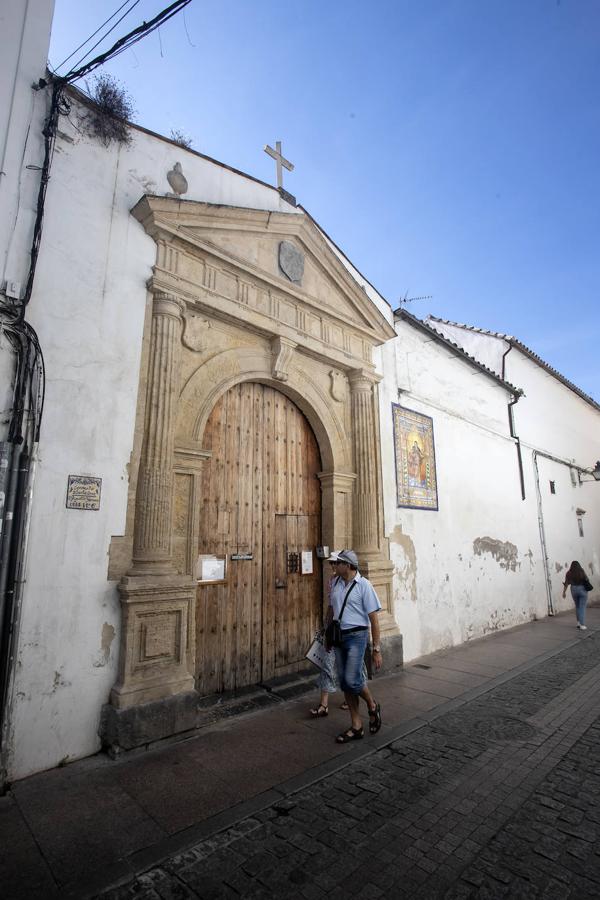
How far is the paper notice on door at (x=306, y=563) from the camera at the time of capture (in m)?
5.65

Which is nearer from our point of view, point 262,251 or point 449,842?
point 449,842

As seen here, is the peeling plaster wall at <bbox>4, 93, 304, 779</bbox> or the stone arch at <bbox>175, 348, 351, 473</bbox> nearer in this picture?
the peeling plaster wall at <bbox>4, 93, 304, 779</bbox>

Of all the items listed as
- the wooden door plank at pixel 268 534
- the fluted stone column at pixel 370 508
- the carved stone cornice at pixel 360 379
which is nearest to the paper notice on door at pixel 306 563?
the wooden door plank at pixel 268 534

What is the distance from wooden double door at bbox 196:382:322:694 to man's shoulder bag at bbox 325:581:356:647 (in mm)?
1272

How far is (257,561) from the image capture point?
5.18 m

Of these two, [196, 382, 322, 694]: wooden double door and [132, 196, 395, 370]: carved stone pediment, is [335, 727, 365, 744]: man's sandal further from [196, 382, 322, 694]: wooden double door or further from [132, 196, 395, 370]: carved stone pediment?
[132, 196, 395, 370]: carved stone pediment

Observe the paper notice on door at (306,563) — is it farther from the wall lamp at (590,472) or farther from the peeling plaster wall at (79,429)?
the wall lamp at (590,472)

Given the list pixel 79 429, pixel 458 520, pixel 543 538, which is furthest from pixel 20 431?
pixel 543 538

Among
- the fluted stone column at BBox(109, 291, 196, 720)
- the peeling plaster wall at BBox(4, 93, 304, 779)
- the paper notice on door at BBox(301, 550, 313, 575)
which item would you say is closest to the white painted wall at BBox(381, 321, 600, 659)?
the paper notice on door at BBox(301, 550, 313, 575)

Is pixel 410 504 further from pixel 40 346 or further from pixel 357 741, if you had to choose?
pixel 40 346

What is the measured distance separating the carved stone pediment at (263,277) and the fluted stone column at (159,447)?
0.41m

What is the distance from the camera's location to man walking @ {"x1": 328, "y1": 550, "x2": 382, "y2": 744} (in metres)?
3.82

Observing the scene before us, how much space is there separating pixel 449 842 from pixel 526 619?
8304mm

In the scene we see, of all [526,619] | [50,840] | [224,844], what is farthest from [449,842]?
[526,619]
